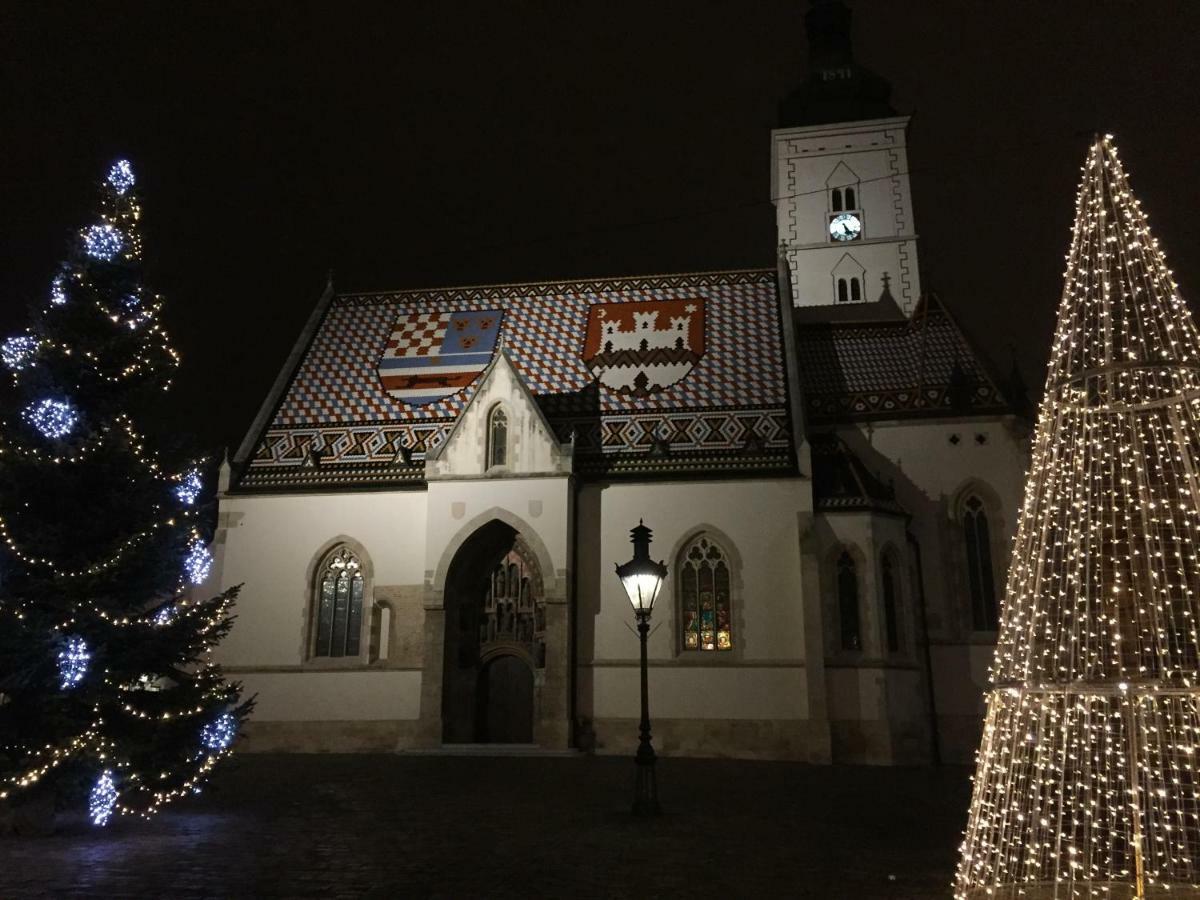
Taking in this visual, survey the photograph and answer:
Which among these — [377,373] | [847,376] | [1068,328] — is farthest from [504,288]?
[1068,328]

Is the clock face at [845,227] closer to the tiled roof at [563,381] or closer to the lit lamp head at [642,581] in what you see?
the tiled roof at [563,381]

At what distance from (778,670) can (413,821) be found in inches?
443

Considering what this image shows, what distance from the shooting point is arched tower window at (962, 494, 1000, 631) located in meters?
22.3

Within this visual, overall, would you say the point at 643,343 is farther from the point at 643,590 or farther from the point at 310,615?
the point at 643,590

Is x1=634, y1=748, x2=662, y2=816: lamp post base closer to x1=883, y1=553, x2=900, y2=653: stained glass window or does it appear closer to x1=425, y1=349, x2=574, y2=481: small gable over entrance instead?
x1=425, y1=349, x2=574, y2=481: small gable over entrance

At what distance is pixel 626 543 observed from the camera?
21.9 metres

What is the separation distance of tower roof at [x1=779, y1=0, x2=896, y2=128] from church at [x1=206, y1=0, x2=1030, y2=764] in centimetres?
1856

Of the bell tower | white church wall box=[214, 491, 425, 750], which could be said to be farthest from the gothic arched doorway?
the bell tower

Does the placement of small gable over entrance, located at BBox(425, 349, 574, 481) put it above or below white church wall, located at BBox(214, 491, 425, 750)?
above

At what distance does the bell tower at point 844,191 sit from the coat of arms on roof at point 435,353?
51.3 feet

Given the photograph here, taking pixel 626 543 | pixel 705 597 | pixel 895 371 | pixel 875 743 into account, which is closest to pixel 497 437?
pixel 626 543

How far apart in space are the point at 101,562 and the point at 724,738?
13568mm

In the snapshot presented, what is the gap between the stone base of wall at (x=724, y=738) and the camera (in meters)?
20.2

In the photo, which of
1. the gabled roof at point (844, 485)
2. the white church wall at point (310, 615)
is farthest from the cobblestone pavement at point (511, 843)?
the gabled roof at point (844, 485)
